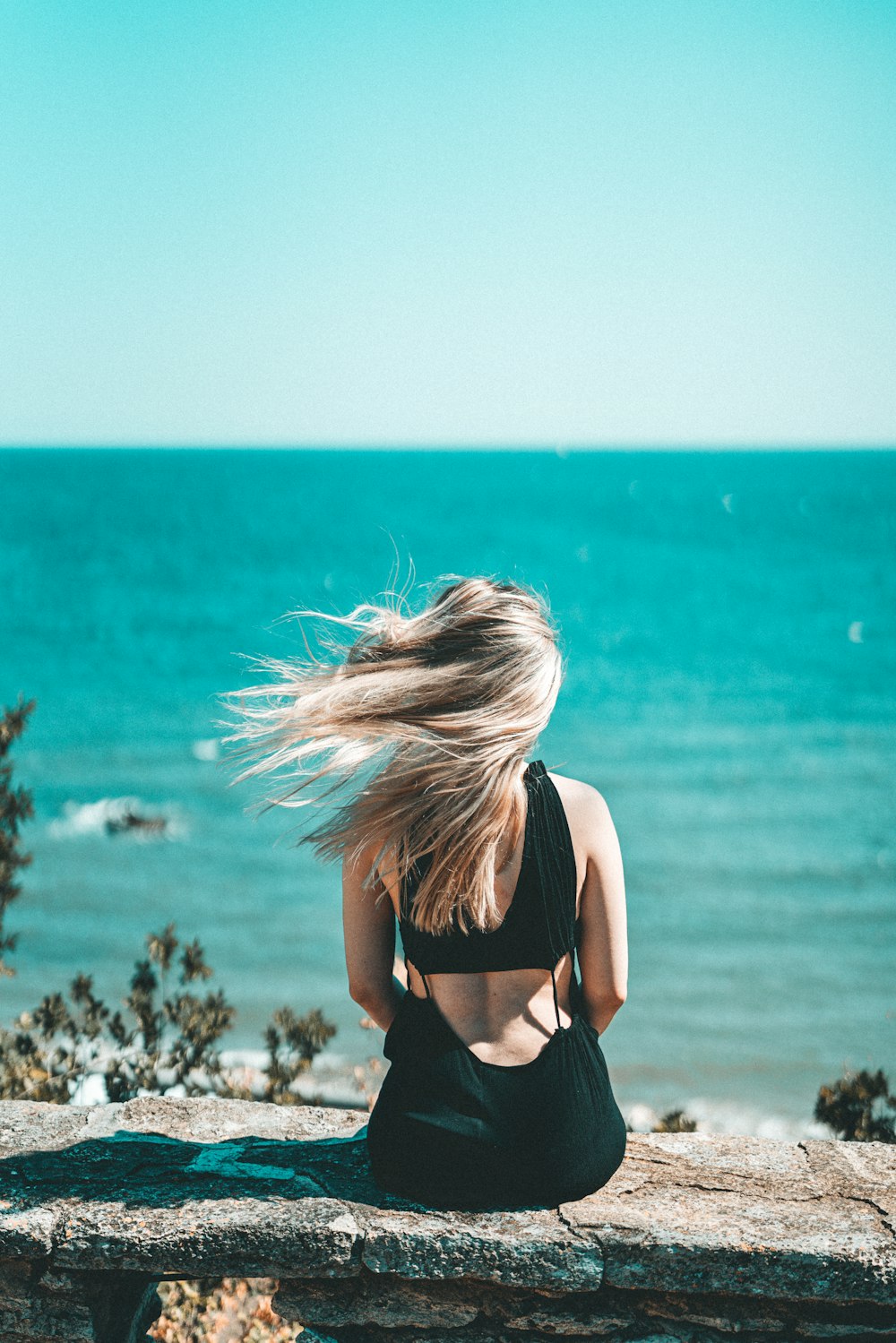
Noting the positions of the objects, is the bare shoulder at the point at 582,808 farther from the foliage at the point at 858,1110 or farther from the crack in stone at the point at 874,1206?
the foliage at the point at 858,1110

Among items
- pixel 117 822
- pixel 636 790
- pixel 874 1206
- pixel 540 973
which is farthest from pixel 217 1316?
pixel 636 790

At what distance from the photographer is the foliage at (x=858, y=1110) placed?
3.27 metres

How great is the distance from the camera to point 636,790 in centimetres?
1351

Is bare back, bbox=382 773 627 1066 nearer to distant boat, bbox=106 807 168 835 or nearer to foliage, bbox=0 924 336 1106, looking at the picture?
foliage, bbox=0 924 336 1106

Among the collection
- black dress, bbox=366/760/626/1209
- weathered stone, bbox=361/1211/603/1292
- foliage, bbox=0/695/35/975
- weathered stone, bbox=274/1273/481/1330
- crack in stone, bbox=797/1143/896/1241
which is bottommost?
weathered stone, bbox=274/1273/481/1330

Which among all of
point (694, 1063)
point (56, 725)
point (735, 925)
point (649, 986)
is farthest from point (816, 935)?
point (56, 725)

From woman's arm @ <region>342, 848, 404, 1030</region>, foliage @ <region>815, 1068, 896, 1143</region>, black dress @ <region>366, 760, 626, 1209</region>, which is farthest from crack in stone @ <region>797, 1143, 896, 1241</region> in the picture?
foliage @ <region>815, 1068, 896, 1143</region>

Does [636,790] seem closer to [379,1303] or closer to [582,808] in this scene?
[582,808]

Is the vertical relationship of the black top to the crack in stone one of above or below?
above

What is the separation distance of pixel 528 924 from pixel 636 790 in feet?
37.8

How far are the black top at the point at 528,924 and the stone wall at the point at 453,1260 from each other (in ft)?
1.52

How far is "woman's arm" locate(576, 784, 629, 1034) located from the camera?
7.47 ft

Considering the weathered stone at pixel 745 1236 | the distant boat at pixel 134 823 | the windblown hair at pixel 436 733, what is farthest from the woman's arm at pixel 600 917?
the distant boat at pixel 134 823

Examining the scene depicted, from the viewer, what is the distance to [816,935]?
28.6 feet
